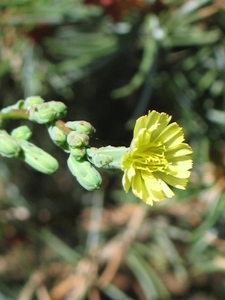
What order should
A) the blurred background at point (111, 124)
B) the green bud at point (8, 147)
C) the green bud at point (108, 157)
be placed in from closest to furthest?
the green bud at point (108, 157) → the green bud at point (8, 147) → the blurred background at point (111, 124)

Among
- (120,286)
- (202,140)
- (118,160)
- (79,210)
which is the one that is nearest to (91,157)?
(118,160)

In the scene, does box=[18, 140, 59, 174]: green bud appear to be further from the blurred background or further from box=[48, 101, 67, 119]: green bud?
the blurred background

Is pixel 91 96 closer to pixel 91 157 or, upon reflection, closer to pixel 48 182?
pixel 48 182

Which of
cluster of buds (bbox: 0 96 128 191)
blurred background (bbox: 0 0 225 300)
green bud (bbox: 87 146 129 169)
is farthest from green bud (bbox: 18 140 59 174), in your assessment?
blurred background (bbox: 0 0 225 300)

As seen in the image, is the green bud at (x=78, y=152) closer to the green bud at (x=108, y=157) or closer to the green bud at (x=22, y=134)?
the green bud at (x=108, y=157)

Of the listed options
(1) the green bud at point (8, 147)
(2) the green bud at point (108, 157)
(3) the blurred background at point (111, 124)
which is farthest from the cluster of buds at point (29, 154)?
(3) the blurred background at point (111, 124)

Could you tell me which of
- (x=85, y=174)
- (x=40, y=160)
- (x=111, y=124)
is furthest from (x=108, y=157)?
(x=111, y=124)

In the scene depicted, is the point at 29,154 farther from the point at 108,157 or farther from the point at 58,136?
the point at 108,157
